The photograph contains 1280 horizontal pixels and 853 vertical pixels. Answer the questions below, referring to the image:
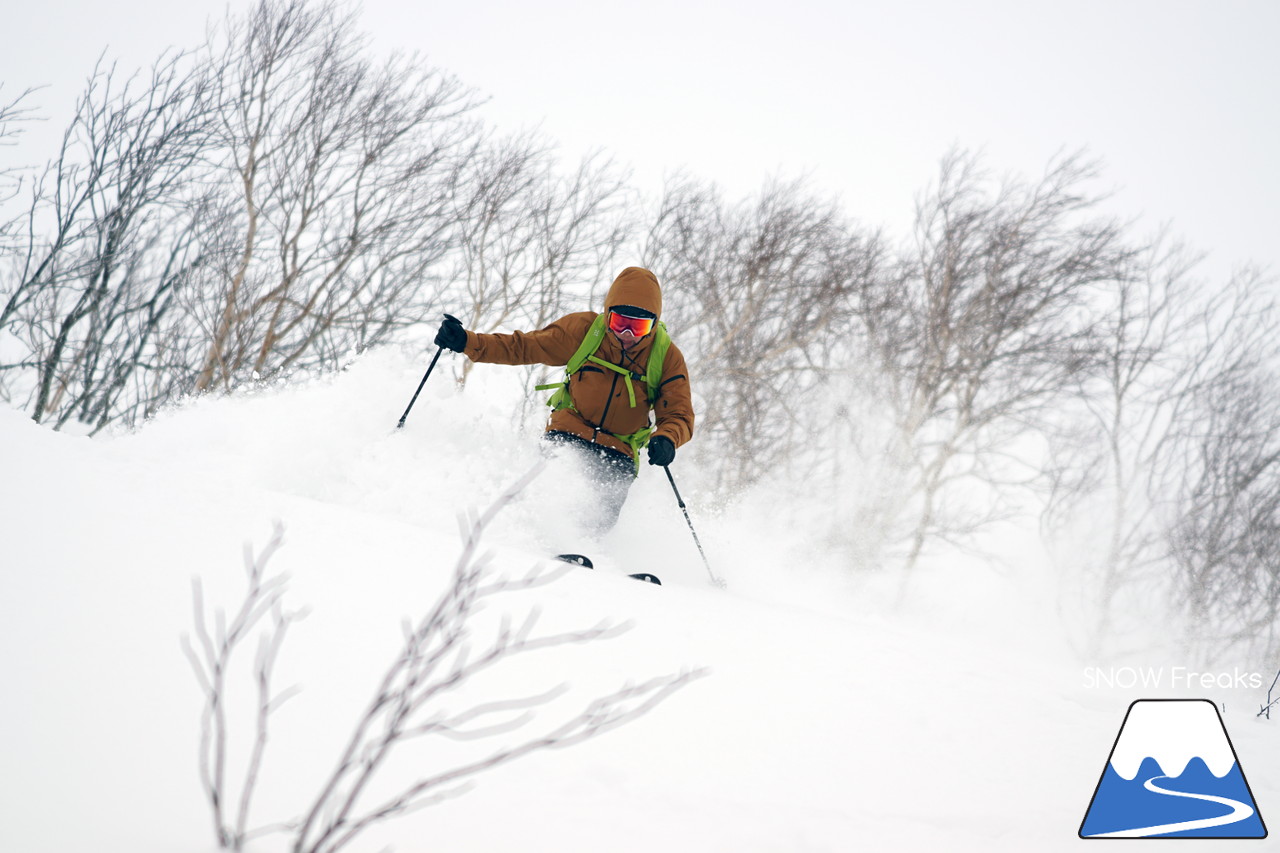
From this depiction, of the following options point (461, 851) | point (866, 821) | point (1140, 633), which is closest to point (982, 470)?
point (1140, 633)

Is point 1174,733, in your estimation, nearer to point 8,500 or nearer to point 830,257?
point 8,500

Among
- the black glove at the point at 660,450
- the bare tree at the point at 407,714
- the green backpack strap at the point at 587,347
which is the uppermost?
the green backpack strap at the point at 587,347

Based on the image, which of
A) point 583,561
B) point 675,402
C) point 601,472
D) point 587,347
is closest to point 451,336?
point 587,347

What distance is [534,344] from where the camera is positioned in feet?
14.7

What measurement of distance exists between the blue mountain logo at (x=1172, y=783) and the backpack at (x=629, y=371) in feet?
9.79

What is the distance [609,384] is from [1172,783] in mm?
3373

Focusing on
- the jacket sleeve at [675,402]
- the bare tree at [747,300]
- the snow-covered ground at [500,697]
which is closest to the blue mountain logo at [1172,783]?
the snow-covered ground at [500,697]

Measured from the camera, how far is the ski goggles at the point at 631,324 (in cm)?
425

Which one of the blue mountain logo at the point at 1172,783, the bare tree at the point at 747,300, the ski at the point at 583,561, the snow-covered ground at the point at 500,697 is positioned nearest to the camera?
the snow-covered ground at the point at 500,697

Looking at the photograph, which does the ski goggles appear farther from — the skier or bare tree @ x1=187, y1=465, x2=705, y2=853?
bare tree @ x1=187, y1=465, x2=705, y2=853

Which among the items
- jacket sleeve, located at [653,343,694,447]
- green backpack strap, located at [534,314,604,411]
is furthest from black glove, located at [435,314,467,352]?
jacket sleeve, located at [653,343,694,447]

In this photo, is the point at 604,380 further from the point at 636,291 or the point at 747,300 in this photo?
the point at 747,300

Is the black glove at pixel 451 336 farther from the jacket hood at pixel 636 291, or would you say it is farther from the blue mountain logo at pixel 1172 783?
the blue mountain logo at pixel 1172 783

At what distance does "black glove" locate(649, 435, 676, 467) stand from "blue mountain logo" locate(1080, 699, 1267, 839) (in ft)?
8.42
